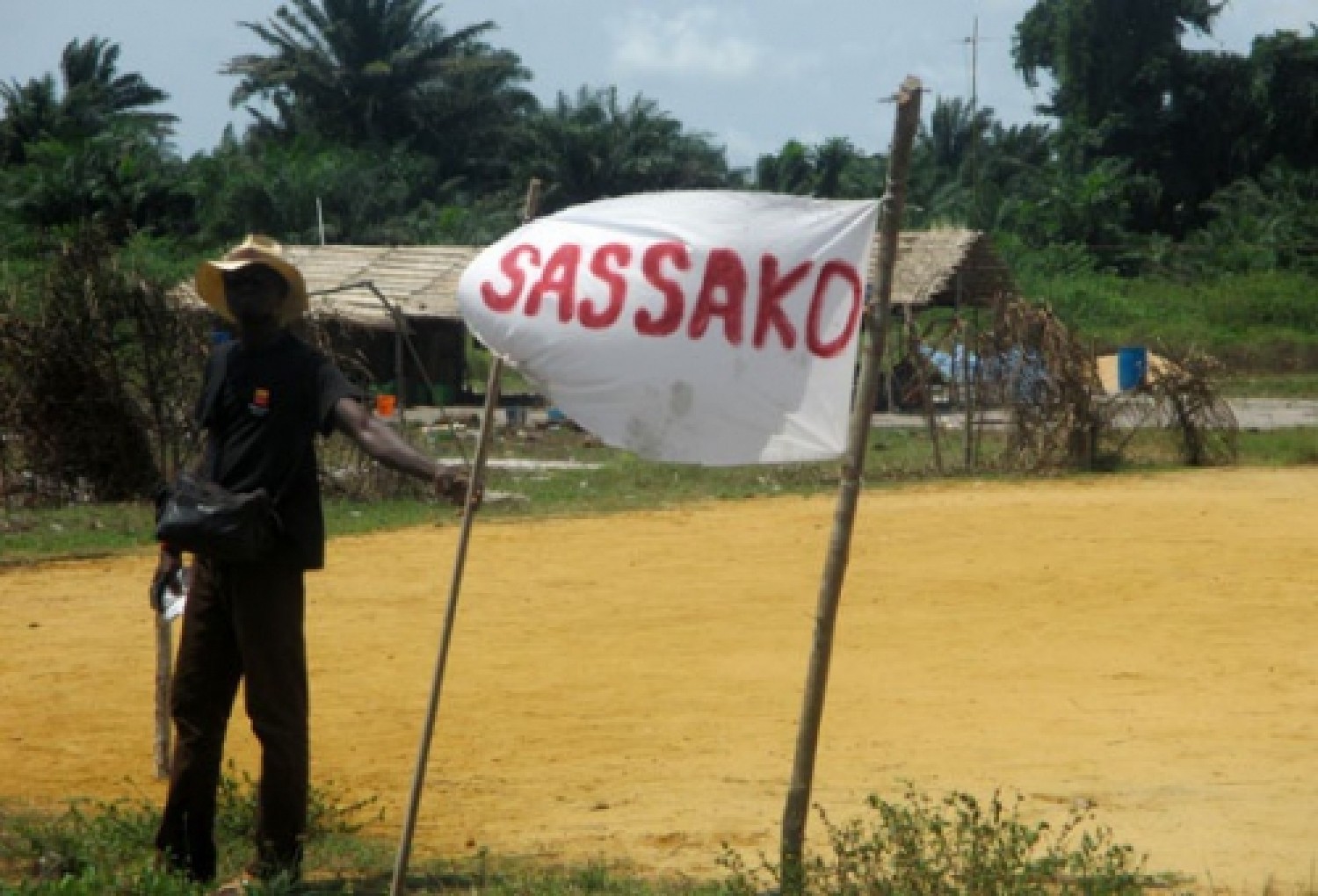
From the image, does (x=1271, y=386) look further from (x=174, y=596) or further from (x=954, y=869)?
(x=954, y=869)

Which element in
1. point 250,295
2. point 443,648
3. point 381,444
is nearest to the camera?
point 443,648

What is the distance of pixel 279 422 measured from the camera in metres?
6.49

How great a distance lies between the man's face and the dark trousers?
2.46 feet

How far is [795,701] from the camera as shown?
9.98 meters

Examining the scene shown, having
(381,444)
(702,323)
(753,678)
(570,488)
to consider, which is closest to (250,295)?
(381,444)

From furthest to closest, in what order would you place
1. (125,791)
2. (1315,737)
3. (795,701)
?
1. (795,701)
2. (1315,737)
3. (125,791)

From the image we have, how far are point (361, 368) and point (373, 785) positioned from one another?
1104 cm

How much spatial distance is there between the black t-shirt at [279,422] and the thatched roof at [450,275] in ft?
75.6

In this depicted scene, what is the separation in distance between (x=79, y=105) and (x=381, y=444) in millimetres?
44394

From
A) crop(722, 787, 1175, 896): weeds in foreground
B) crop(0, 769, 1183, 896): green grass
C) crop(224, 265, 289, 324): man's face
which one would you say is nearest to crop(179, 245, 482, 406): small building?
crop(0, 769, 1183, 896): green grass

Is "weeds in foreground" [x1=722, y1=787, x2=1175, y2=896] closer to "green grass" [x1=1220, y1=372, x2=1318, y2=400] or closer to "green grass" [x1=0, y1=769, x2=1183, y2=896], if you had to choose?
"green grass" [x1=0, y1=769, x2=1183, y2=896]

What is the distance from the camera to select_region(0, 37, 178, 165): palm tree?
150ft

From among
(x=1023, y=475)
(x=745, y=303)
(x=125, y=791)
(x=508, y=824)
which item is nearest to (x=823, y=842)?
(x=508, y=824)

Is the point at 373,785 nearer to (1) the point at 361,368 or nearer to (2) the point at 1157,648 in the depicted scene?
(2) the point at 1157,648
